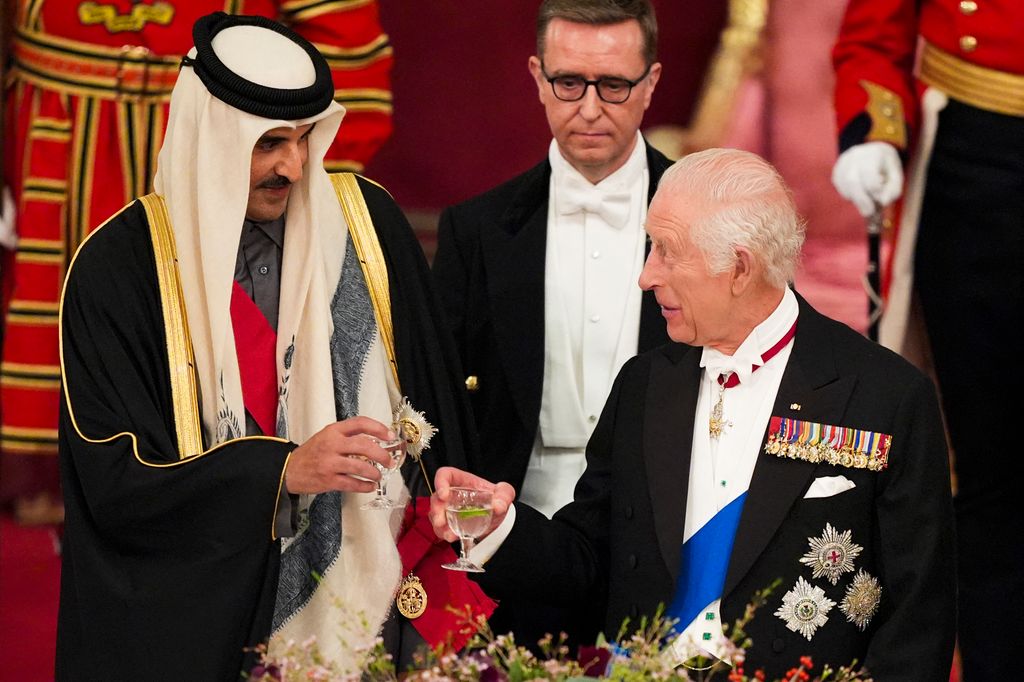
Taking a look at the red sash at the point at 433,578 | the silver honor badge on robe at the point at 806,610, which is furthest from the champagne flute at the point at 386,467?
the silver honor badge on robe at the point at 806,610

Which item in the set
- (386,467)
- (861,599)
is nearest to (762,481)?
(861,599)

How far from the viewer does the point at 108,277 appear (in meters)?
3.26

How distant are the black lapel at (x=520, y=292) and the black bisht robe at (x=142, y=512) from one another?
3.09 feet

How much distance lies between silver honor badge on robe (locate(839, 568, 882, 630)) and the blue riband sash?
22 cm

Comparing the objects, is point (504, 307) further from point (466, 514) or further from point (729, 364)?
point (466, 514)

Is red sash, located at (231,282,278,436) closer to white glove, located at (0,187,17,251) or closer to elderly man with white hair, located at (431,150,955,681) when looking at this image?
elderly man with white hair, located at (431,150,955,681)

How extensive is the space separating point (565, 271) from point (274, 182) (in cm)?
97

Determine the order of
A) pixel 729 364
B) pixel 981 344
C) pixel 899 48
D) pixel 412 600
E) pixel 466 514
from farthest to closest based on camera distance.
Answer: pixel 899 48
pixel 981 344
pixel 412 600
pixel 729 364
pixel 466 514

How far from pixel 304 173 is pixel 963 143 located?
6.13ft

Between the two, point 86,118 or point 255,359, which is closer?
point 255,359

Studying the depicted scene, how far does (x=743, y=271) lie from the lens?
10.3 ft

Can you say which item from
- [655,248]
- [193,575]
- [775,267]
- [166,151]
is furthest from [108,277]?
[775,267]

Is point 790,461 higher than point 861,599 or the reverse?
higher

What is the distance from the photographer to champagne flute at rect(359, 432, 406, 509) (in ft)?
9.88
